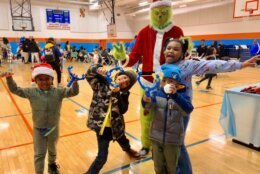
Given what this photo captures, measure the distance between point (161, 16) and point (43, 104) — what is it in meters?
1.52

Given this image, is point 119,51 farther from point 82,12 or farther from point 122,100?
point 82,12

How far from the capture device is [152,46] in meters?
2.42

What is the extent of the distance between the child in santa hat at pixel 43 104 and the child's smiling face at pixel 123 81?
39cm

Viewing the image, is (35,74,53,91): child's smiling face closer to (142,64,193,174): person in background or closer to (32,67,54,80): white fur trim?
(32,67,54,80): white fur trim

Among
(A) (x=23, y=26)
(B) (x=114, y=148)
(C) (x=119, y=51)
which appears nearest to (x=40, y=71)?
(C) (x=119, y=51)

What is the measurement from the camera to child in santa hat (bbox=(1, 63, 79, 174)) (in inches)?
78.4

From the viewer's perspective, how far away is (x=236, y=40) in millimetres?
15586

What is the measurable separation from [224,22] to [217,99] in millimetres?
12615

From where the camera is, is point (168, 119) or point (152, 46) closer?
point (168, 119)

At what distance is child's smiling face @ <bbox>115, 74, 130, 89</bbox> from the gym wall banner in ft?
64.5

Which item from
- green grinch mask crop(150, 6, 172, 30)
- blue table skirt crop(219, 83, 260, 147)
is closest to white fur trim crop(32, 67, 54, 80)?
green grinch mask crop(150, 6, 172, 30)

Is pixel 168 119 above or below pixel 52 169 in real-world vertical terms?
above

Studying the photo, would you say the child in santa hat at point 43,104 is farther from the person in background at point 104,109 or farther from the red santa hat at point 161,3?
the red santa hat at point 161,3

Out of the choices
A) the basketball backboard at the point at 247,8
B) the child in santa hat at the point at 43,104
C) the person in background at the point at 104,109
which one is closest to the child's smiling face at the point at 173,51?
the person in background at the point at 104,109
